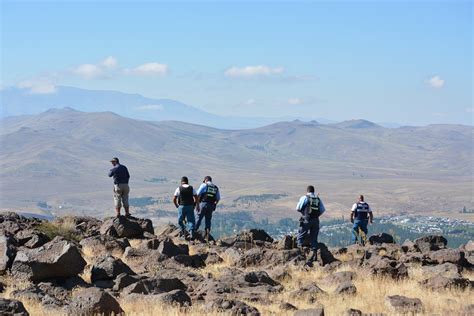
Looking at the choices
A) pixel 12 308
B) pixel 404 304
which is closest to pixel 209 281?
pixel 404 304

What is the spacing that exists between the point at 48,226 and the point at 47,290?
9911 mm

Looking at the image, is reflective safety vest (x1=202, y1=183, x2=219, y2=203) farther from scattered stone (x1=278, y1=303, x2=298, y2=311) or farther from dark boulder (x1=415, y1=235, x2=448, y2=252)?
scattered stone (x1=278, y1=303, x2=298, y2=311)

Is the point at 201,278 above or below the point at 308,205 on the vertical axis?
below

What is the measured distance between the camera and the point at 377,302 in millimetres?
15484

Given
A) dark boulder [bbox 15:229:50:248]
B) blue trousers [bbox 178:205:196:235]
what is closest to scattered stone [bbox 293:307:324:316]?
dark boulder [bbox 15:229:50:248]

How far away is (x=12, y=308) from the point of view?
41.6 feet

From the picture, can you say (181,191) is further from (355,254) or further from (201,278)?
(201,278)

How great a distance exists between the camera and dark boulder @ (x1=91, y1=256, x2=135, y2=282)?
1725 cm

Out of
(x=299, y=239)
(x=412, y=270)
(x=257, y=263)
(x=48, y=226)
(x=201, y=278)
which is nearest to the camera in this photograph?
(x=201, y=278)

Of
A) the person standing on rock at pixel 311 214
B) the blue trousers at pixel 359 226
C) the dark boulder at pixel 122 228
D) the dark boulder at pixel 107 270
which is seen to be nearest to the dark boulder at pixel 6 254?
the dark boulder at pixel 107 270

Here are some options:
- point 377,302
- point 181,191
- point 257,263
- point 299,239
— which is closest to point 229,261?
point 257,263

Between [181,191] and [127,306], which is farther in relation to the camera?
[181,191]

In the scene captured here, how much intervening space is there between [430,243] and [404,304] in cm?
1329

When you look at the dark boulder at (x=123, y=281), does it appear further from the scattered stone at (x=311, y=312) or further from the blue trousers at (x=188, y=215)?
the blue trousers at (x=188, y=215)
